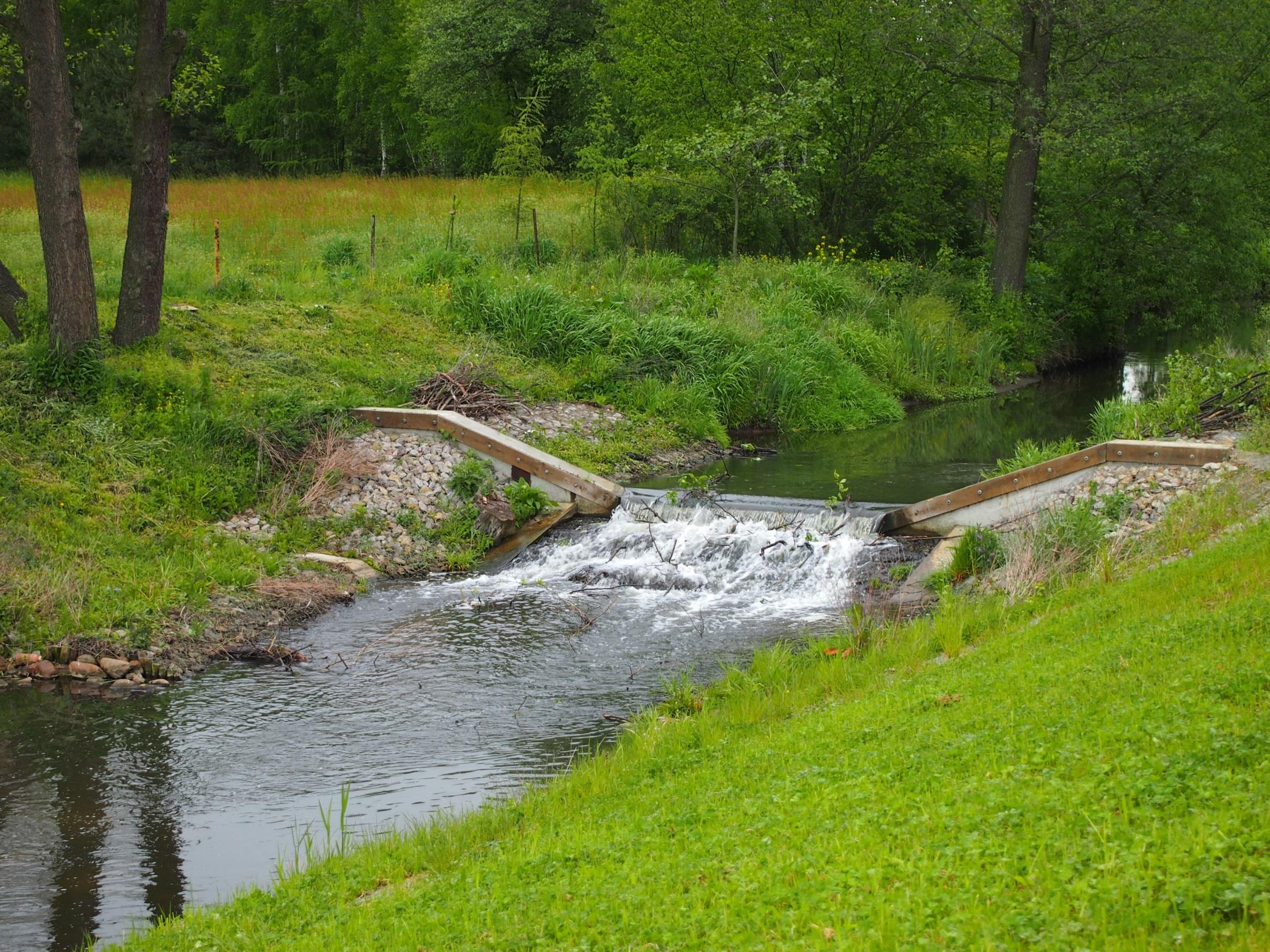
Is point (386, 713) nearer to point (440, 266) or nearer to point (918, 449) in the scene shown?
point (918, 449)

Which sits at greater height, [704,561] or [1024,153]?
[1024,153]

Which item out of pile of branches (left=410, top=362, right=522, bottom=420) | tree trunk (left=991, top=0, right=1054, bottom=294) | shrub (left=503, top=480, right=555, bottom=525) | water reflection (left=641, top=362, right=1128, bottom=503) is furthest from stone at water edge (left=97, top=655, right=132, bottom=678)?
tree trunk (left=991, top=0, right=1054, bottom=294)

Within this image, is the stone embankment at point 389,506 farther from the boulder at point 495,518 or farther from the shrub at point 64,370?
the shrub at point 64,370

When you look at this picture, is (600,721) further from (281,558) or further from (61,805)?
(281,558)

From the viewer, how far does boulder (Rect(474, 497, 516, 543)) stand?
49.9ft

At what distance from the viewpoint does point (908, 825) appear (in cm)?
523

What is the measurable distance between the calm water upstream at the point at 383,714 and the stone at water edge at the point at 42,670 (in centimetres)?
31

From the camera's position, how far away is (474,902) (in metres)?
5.41

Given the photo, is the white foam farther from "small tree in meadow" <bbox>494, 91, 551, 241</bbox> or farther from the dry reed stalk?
"small tree in meadow" <bbox>494, 91, 551, 241</bbox>

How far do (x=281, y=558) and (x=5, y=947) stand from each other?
7.26 m

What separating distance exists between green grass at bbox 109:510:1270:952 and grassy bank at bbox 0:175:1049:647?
19.4ft

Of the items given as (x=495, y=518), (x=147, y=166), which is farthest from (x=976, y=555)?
(x=147, y=166)

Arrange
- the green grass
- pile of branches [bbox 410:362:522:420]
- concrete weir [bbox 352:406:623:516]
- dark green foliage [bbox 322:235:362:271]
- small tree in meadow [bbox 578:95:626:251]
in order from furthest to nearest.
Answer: small tree in meadow [bbox 578:95:626:251] → dark green foliage [bbox 322:235:362:271] → pile of branches [bbox 410:362:522:420] → concrete weir [bbox 352:406:623:516] → the green grass

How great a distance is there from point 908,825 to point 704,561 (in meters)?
8.75
